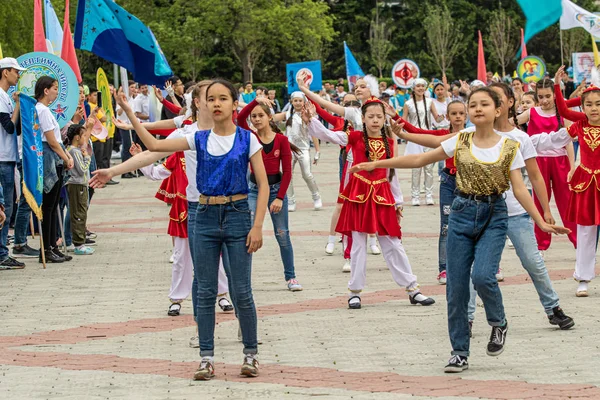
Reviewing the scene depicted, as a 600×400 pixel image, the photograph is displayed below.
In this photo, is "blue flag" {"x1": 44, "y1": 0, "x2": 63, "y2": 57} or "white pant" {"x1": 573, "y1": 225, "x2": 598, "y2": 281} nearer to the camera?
"white pant" {"x1": 573, "y1": 225, "x2": 598, "y2": 281}

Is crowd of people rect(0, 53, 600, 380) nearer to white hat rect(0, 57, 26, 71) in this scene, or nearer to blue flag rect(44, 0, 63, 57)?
white hat rect(0, 57, 26, 71)

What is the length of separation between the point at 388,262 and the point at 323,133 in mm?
1561

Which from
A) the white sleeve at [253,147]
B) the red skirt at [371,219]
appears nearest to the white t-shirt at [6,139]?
the red skirt at [371,219]

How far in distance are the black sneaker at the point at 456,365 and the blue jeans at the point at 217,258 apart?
122cm

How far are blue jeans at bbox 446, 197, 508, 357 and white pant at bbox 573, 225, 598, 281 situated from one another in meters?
2.96

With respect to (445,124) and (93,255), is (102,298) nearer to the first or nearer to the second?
(93,255)

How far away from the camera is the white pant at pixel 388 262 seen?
9.86m

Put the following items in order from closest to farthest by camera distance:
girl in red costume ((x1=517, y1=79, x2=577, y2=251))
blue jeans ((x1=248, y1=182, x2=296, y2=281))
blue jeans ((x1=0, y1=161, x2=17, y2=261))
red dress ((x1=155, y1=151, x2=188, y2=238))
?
red dress ((x1=155, y1=151, x2=188, y2=238)), blue jeans ((x1=248, y1=182, x2=296, y2=281)), girl in red costume ((x1=517, y1=79, x2=577, y2=251)), blue jeans ((x1=0, y1=161, x2=17, y2=261))

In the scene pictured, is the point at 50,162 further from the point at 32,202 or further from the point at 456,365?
the point at 456,365

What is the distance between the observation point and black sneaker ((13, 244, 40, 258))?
13680mm

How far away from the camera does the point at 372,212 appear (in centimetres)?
991

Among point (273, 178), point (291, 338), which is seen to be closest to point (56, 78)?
point (273, 178)

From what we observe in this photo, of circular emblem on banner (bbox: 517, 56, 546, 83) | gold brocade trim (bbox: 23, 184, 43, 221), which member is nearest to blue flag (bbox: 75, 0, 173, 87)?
gold brocade trim (bbox: 23, 184, 43, 221)

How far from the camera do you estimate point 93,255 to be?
13.9 metres
